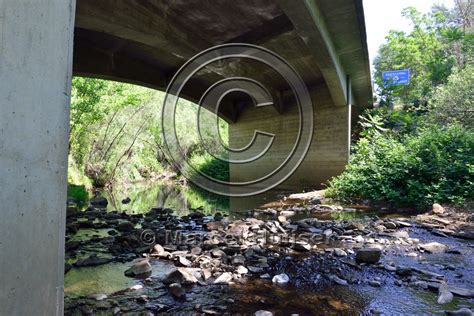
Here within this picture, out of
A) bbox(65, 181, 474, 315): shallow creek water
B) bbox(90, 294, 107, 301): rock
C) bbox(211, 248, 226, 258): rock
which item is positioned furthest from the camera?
bbox(211, 248, 226, 258): rock

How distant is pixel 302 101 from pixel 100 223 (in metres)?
11.6

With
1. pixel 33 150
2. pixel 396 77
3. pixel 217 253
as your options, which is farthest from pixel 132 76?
pixel 396 77

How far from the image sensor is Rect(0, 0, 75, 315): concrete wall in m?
1.35

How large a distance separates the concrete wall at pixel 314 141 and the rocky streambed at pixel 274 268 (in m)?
7.56

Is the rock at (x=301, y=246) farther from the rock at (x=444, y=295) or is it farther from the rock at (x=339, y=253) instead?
the rock at (x=444, y=295)

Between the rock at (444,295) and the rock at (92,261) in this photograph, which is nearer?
the rock at (444,295)

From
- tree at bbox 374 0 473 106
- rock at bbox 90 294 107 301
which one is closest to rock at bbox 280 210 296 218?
rock at bbox 90 294 107 301

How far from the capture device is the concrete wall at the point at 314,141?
1384cm

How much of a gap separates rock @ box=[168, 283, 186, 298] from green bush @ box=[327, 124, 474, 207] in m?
7.13

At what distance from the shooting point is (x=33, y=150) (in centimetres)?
146

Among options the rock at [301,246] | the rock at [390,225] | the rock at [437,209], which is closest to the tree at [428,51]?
the rock at [437,209]

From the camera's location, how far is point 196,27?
9.23 m

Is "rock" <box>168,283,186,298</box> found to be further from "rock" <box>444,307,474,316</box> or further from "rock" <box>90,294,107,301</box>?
"rock" <box>444,307,474,316</box>

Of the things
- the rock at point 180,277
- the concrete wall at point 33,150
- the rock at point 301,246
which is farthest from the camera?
the rock at point 301,246
